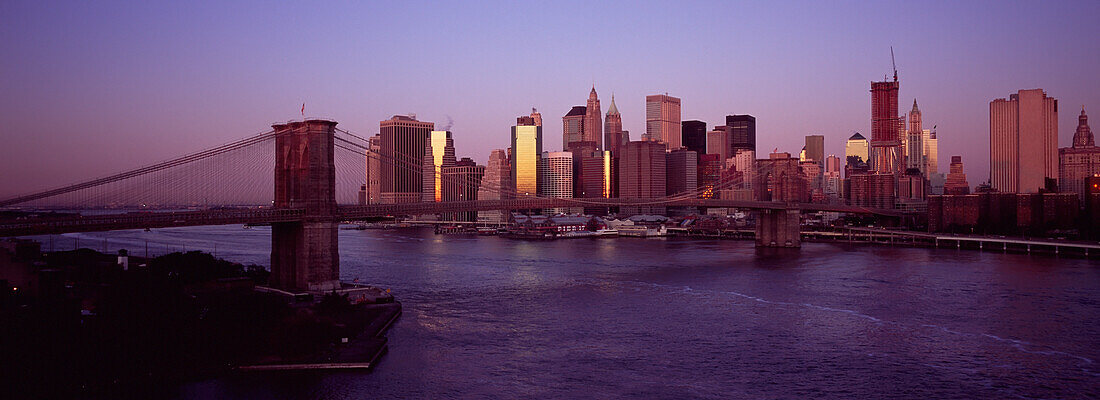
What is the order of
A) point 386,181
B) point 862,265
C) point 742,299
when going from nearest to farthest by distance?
point 742,299 → point 862,265 → point 386,181

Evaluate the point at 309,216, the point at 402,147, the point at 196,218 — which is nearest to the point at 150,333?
the point at 196,218

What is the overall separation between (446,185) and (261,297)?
90.6m

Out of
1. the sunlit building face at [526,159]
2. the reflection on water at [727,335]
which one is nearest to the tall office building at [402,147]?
the sunlit building face at [526,159]

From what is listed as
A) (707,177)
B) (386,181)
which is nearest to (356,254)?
(386,181)

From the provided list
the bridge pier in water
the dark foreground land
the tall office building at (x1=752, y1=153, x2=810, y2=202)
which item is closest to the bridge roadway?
the dark foreground land

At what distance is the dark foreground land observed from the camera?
49.5ft

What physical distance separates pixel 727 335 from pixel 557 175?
131756 millimetres

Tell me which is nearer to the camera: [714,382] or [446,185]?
[714,382]

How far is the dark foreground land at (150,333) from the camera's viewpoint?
15.1 meters

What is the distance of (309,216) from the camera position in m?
25.5

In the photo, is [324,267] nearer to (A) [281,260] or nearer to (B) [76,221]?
(A) [281,260]

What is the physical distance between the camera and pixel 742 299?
94.5ft

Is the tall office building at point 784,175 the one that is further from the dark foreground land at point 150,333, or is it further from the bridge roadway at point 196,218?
the dark foreground land at point 150,333

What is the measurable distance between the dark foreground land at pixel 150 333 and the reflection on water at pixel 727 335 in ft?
2.92
